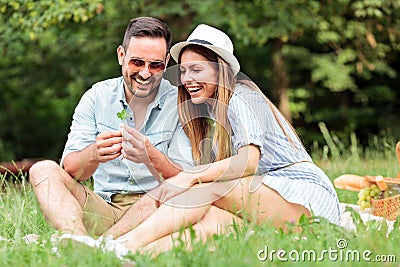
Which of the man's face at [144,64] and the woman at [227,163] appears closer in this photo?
the woman at [227,163]

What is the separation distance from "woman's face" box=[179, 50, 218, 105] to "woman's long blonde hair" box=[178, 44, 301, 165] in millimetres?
19

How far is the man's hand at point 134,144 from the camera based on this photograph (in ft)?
9.80

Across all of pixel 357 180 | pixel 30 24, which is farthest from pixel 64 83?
pixel 357 180

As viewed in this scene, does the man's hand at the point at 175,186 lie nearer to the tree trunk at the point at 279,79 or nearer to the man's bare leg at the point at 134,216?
the man's bare leg at the point at 134,216

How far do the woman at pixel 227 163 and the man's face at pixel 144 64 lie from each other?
151 mm

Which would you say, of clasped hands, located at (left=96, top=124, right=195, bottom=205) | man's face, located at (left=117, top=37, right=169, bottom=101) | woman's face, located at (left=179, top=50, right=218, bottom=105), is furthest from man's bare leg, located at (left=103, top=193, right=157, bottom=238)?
man's face, located at (left=117, top=37, right=169, bottom=101)

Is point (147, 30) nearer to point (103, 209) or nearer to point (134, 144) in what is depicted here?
point (134, 144)

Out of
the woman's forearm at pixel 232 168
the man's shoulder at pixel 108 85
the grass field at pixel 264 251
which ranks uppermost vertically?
the man's shoulder at pixel 108 85

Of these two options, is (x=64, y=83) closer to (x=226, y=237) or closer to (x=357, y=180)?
(x=357, y=180)

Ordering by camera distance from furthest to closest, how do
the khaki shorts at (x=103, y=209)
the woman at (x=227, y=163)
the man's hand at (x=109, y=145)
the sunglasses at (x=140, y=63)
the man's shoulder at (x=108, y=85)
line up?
the man's shoulder at (x=108, y=85)
the sunglasses at (x=140, y=63)
the khaki shorts at (x=103, y=209)
the man's hand at (x=109, y=145)
the woman at (x=227, y=163)

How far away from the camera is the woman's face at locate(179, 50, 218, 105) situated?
3092 millimetres

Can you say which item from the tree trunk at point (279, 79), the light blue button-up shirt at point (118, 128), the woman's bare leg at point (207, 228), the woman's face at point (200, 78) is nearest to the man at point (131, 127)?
the light blue button-up shirt at point (118, 128)

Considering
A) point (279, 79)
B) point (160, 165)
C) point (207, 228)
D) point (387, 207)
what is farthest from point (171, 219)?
point (279, 79)

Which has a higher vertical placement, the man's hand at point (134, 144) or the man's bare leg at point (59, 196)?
Answer: the man's hand at point (134, 144)
